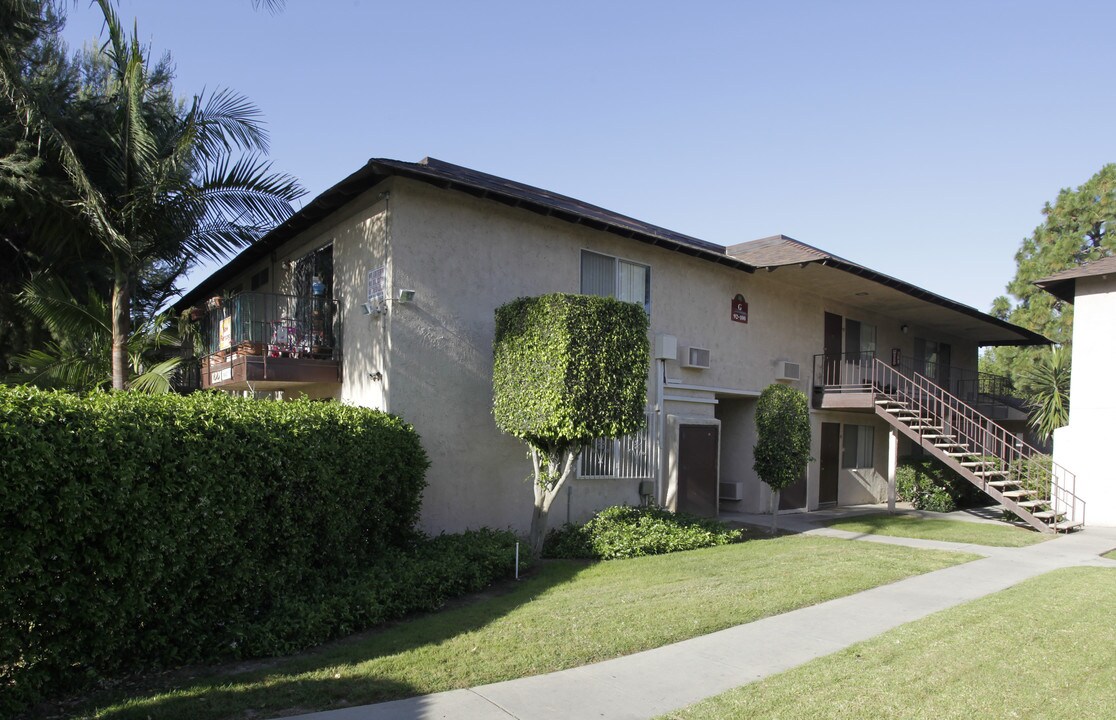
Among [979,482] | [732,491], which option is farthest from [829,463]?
[979,482]

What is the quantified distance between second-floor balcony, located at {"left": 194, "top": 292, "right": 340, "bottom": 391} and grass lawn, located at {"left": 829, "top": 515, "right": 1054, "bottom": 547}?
1013 cm

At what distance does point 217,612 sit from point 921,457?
19028 mm

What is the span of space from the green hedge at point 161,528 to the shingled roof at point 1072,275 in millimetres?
16083

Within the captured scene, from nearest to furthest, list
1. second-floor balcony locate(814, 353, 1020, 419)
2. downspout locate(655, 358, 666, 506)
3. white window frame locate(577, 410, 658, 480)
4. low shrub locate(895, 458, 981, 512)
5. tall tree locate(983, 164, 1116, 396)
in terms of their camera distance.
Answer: white window frame locate(577, 410, 658, 480) < downspout locate(655, 358, 666, 506) < second-floor balcony locate(814, 353, 1020, 419) < low shrub locate(895, 458, 981, 512) < tall tree locate(983, 164, 1116, 396)

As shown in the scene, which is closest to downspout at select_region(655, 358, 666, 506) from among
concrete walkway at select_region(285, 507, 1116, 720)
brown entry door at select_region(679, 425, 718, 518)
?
brown entry door at select_region(679, 425, 718, 518)

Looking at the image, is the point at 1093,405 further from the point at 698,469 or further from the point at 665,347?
the point at 665,347


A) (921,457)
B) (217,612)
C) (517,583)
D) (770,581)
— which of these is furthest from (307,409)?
(921,457)

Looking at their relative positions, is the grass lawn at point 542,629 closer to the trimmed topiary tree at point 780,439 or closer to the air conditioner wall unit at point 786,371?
the trimmed topiary tree at point 780,439

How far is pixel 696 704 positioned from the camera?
5.14 meters

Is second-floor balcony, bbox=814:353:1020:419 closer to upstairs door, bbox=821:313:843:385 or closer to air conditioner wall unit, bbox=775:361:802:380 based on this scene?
upstairs door, bbox=821:313:843:385

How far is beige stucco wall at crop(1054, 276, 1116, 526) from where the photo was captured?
1568cm

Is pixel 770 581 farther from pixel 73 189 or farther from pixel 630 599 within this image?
pixel 73 189

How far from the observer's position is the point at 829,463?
61.8 ft

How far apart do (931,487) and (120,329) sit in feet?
58.7
